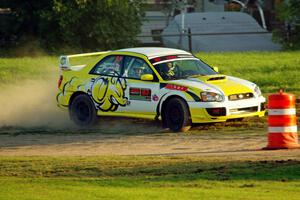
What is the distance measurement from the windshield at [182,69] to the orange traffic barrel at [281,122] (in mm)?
4012

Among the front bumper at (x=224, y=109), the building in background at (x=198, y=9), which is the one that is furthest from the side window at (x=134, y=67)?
the building in background at (x=198, y=9)

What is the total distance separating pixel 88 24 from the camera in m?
44.2

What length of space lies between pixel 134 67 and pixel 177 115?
1682 millimetres

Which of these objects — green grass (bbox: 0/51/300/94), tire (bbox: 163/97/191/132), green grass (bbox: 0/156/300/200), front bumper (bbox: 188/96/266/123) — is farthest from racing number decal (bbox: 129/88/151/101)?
green grass (bbox: 0/51/300/94)

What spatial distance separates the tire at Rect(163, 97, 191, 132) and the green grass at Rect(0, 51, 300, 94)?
22.8ft

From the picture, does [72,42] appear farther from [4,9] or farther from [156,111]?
[156,111]

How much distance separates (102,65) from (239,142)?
4.51 metres

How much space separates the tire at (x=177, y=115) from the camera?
1916 cm

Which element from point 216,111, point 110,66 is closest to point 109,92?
point 110,66

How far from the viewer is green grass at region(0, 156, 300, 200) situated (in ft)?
40.0

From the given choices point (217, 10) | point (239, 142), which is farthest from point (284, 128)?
point (217, 10)

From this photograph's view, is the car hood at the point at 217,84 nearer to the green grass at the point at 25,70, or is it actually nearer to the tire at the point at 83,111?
the tire at the point at 83,111

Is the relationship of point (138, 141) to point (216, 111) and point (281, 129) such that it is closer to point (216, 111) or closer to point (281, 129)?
point (216, 111)

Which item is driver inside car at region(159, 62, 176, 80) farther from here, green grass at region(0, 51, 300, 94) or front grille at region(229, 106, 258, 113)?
green grass at region(0, 51, 300, 94)
